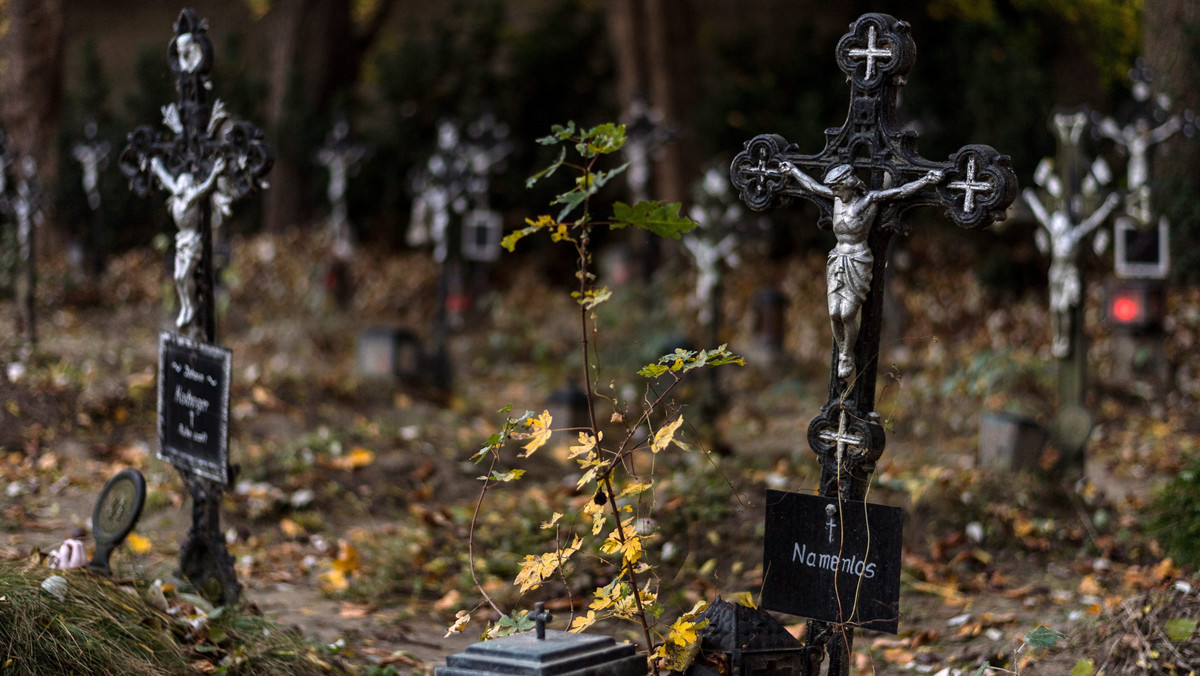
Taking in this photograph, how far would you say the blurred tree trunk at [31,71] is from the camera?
15.0 m

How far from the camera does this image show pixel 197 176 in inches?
225

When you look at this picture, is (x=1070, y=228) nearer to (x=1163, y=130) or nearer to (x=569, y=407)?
(x=1163, y=130)

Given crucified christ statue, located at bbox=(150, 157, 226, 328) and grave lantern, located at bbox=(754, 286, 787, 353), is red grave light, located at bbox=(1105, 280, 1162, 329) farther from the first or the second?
crucified christ statue, located at bbox=(150, 157, 226, 328)

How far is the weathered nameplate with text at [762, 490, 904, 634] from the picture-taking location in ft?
12.5

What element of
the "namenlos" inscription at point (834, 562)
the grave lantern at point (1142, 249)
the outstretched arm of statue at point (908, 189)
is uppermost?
the grave lantern at point (1142, 249)

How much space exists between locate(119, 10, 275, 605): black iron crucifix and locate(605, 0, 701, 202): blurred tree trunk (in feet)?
30.5

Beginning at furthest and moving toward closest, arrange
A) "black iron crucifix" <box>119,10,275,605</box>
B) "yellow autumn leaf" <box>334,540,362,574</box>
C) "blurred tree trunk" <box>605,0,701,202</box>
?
"blurred tree trunk" <box>605,0,701,202</box> → "yellow autumn leaf" <box>334,540,362,574</box> → "black iron crucifix" <box>119,10,275,605</box>

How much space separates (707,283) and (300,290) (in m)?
6.92

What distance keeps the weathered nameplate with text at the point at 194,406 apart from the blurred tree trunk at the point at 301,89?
39.4 ft

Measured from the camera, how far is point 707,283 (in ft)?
37.8

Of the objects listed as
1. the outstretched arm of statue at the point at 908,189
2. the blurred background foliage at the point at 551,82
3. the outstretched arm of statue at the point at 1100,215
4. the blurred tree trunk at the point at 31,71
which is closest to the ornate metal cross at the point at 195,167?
the outstretched arm of statue at the point at 908,189

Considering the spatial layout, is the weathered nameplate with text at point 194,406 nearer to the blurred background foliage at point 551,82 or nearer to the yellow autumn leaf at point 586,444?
the yellow autumn leaf at point 586,444

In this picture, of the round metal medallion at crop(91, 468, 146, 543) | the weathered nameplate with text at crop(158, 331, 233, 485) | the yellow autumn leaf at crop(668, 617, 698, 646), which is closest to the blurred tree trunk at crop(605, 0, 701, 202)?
the weathered nameplate with text at crop(158, 331, 233, 485)

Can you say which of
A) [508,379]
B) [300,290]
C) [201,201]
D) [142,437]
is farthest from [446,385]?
[201,201]
